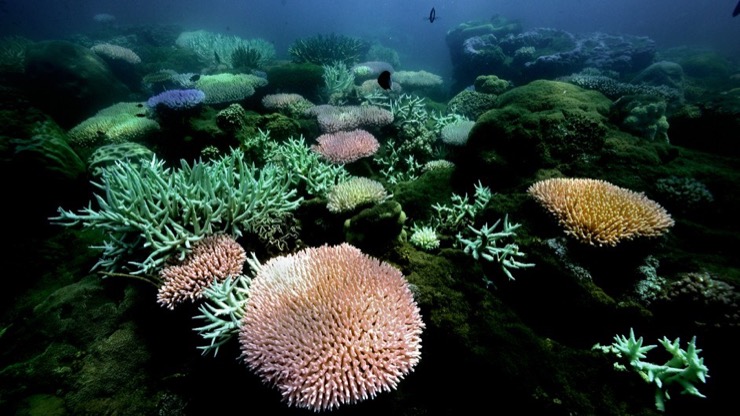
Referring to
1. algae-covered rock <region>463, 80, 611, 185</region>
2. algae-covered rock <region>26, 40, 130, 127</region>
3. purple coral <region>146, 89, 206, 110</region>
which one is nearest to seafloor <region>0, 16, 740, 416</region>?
algae-covered rock <region>463, 80, 611, 185</region>

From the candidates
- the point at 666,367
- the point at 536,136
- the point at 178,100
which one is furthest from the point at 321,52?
the point at 666,367

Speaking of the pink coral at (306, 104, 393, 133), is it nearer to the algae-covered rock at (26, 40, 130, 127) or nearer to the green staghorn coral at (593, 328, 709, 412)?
the green staghorn coral at (593, 328, 709, 412)

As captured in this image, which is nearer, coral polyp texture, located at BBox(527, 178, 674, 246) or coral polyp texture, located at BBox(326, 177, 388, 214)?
coral polyp texture, located at BBox(527, 178, 674, 246)

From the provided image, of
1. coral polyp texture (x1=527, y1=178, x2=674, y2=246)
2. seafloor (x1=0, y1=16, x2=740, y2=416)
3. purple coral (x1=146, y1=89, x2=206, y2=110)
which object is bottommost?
seafloor (x1=0, y1=16, x2=740, y2=416)

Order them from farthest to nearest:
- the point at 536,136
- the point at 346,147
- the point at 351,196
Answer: the point at 346,147 → the point at 536,136 → the point at 351,196

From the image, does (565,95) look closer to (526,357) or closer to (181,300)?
(526,357)

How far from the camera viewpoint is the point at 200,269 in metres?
2.78

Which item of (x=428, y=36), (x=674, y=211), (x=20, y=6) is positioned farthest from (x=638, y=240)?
(x=20, y=6)

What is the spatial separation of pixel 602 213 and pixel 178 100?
6.80 meters

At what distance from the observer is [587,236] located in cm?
280

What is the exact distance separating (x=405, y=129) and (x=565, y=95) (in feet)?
8.89

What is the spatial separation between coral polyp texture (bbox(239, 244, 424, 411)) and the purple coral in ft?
15.3

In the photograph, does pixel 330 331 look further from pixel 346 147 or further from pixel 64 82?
pixel 64 82

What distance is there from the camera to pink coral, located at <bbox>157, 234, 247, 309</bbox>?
8.85 ft
